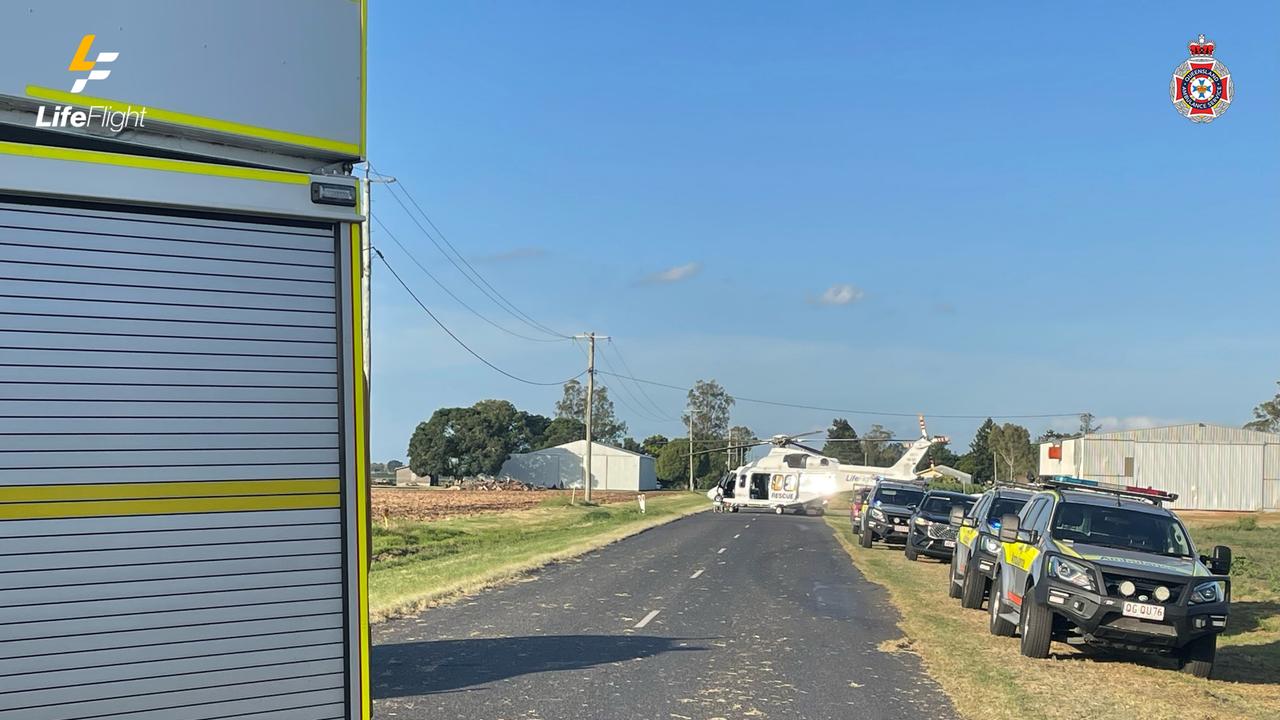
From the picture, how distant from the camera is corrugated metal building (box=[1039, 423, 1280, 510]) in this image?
2901 inches

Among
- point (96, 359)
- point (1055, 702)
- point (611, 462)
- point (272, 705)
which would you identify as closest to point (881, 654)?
point (1055, 702)

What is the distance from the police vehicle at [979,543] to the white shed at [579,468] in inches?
3956

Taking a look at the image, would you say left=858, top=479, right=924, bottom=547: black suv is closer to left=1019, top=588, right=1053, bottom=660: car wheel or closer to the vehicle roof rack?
the vehicle roof rack

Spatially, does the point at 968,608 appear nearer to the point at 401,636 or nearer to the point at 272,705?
the point at 401,636

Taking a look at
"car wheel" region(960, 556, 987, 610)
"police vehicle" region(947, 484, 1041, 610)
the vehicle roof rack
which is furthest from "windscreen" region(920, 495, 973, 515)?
the vehicle roof rack

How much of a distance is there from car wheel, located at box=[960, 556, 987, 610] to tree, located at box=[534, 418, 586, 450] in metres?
123

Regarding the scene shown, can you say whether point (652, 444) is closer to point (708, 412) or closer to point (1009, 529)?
point (708, 412)

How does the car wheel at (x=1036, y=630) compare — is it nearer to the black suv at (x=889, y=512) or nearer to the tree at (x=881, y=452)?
the black suv at (x=889, y=512)

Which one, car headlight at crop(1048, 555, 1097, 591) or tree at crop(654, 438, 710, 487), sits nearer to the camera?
car headlight at crop(1048, 555, 1097, 591)

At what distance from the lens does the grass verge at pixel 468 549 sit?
17.4 meters

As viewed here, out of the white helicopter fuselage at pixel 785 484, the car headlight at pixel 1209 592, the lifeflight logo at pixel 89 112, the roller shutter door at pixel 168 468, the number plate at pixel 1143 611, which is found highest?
the lifeflight logo at pixel 89 112

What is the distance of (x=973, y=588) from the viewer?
678 inches

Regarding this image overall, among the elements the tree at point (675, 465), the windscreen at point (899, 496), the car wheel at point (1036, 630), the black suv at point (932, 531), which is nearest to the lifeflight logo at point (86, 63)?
the car wheel at point (1036, 630)

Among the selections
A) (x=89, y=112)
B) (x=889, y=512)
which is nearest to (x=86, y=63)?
(x=89, y=112)
